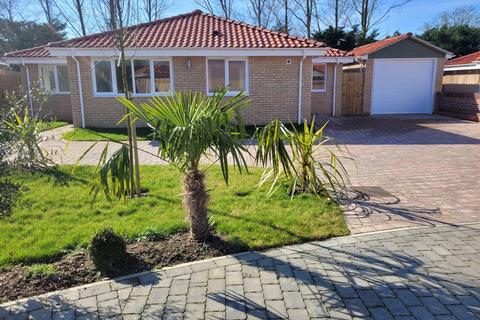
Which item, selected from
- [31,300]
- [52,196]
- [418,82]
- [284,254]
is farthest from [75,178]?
[418,82]

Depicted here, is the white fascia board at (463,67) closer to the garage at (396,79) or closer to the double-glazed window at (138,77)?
the garage at (396,79)

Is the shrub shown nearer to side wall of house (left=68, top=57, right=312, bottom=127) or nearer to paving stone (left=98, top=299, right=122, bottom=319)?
paving stone (left=98, top=299, right=122, bottom=319)

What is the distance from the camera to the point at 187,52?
1336 centimetres

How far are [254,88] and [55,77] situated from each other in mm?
10155

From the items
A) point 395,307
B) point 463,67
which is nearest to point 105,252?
point 395,307

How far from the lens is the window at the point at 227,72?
1434cm

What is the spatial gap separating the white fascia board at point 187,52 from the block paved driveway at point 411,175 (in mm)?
3205

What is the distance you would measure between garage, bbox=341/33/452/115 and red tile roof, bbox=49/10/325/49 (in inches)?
211

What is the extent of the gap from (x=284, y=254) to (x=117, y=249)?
5.84ft

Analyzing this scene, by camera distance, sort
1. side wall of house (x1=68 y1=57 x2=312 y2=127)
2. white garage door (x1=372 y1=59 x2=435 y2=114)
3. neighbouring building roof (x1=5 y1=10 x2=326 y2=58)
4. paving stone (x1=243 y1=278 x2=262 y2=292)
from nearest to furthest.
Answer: paving stone (x1=243 y1=278 x2=262 y2=292)
neighbouring building roof (x1=5 y1=10 x2=326 y2=58)
side wall of house (x1=68 y1=57 x2=312 y2=127)
white garage door (x1=372 y1=59 x2=435 y2=114)

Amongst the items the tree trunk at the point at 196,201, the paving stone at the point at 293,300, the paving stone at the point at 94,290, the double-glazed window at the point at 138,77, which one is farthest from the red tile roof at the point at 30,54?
the paving stone at the point at 293,300

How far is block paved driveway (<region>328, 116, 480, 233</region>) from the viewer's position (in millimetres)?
5438

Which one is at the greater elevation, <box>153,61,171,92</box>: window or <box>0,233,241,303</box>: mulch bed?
<box>153,61,171,92</box>: window

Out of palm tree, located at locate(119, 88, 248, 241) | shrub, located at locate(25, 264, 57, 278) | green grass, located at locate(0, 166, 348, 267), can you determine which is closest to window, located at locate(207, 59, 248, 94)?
green grass, located at locate(0, 166, 348, 267)
